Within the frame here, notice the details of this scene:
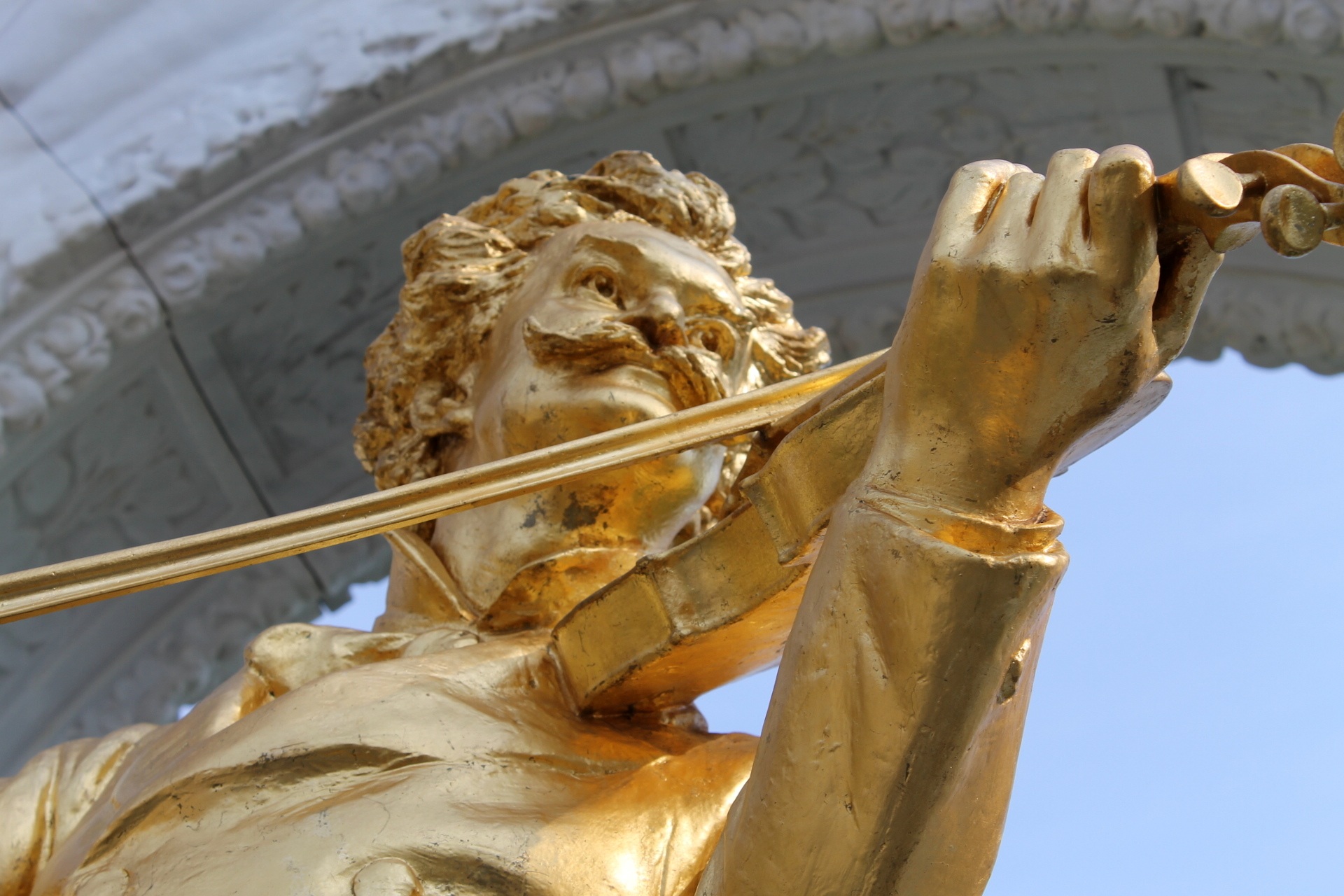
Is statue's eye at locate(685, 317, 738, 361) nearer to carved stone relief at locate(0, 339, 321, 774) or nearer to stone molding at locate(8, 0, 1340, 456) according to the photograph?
stone molding at locate(8, 0, 1340, 456)

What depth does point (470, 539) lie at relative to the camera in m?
1.31

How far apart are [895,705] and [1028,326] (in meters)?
0.17

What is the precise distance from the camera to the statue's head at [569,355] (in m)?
1.27

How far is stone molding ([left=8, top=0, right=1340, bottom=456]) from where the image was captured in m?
1.82

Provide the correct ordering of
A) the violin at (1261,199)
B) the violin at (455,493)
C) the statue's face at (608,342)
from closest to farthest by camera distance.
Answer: the violin at (1261,199) → the violin at (455,493) → the statue's face at (608,342)

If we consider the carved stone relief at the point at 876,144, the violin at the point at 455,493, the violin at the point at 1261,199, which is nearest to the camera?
the violin at the point at 1261,199

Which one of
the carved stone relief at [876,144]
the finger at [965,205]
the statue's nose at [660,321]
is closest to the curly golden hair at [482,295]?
the statue's nose at [660,321]

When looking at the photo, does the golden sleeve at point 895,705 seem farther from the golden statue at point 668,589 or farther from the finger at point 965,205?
the finger at point 965,205

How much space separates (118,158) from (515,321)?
70 centimetres

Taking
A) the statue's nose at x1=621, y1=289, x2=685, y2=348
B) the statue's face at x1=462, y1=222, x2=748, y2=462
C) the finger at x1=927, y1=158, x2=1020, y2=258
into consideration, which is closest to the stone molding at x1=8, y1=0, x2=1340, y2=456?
the statue's face at x1=462, y1=222, x2=748, y2=462

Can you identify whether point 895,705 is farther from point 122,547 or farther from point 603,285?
point 122,547

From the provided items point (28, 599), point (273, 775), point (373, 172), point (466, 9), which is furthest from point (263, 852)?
point (466, 9)

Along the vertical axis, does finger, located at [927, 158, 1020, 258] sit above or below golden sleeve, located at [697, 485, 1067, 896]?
above

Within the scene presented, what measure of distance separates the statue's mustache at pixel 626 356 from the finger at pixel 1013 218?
52 cm
